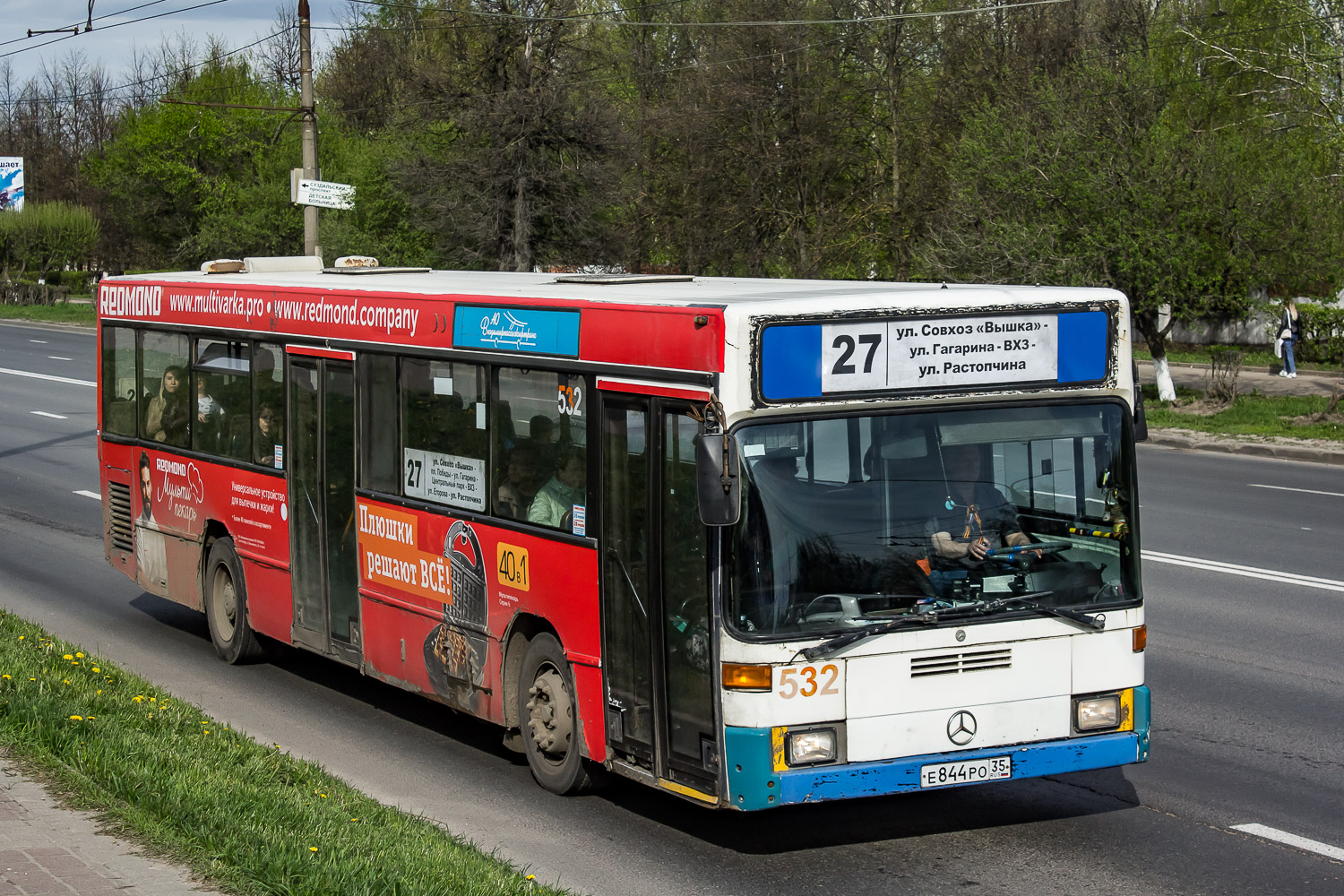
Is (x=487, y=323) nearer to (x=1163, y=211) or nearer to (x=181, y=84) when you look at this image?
(x=1163, y=211)

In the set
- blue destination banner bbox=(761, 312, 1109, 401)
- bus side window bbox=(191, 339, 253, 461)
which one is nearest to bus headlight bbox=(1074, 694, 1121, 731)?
blue destination banner bbox=(761, 312, 1109, 401)

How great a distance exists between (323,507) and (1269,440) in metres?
18.3

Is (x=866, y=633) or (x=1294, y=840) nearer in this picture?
(x=866, y=633)

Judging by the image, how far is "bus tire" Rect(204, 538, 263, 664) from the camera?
1084 cm

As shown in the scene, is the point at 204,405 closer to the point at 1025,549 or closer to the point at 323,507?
the point at 323,507

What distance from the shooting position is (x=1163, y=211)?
28469mm

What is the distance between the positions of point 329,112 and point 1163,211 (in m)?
38.8

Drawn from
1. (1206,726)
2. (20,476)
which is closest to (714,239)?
(20,476)

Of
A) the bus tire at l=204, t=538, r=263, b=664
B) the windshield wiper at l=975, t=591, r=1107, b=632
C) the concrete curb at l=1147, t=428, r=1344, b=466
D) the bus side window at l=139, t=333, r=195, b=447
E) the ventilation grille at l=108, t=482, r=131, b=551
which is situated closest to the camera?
the windshield wiper at l=975, t=591, r=1107, b=632

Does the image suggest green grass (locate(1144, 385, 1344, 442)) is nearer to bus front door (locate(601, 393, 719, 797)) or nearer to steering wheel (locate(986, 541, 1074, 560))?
steering wheel (locate(986, 541, 1074, 560))

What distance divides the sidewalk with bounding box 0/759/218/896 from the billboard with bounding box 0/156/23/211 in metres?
75.0

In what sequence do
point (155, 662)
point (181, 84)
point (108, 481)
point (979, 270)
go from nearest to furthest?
point (155, 662) → point (108, 481) → point (979, 270) → point (181, 84)

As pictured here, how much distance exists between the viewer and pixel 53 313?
63375 mm

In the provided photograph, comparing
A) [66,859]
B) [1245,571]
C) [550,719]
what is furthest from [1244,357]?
[66,859]
